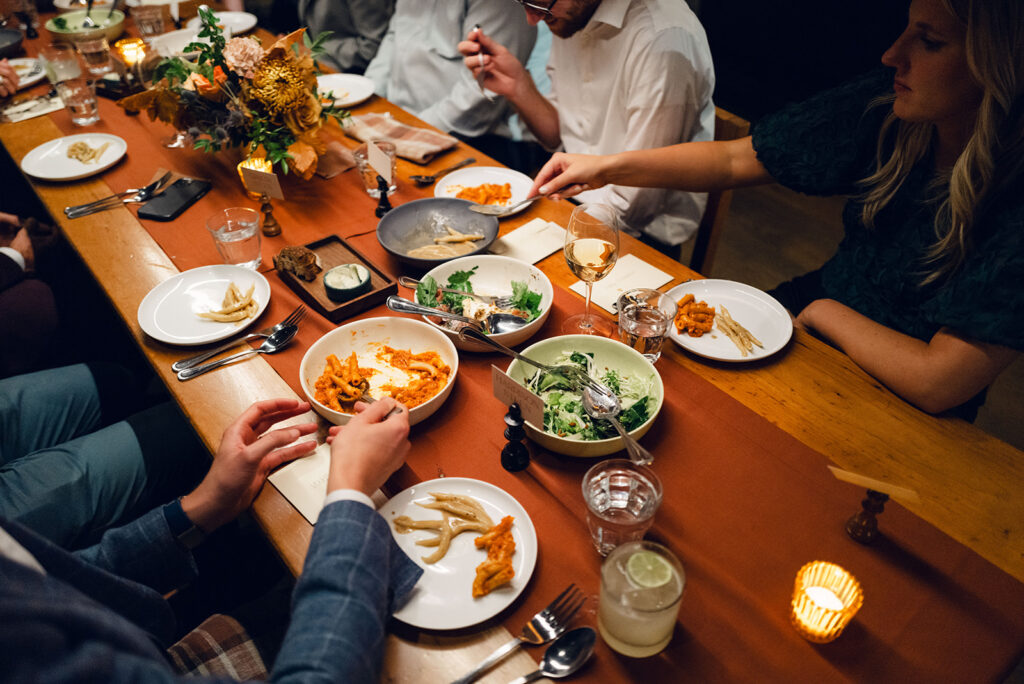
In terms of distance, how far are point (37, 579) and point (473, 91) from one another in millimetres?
2684

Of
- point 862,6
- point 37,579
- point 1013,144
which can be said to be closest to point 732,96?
point 862,6

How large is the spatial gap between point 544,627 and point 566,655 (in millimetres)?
54

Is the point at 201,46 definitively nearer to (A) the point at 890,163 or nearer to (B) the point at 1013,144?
(A) the point at 890,163

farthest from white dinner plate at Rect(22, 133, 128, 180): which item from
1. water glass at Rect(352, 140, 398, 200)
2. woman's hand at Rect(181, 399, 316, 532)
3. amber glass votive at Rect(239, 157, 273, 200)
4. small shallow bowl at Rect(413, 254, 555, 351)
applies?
woman's hand at Rect(181, 399, 316, 532)

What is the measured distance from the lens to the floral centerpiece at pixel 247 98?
6.55ft

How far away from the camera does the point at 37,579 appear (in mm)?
782

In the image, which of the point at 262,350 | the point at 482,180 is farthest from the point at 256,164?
the point at 262,350

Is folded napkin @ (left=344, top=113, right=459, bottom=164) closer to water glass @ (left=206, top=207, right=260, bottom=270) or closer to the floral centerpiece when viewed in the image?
the floral centerpiece

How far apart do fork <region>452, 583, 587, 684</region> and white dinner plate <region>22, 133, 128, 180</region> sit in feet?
7.67

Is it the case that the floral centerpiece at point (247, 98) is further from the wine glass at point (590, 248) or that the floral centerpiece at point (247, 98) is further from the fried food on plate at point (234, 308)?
the wine glass at point (590, 248)

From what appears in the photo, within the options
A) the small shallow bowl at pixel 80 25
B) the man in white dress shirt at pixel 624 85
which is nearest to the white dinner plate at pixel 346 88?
the man in white dress shirt at pixel 624 85

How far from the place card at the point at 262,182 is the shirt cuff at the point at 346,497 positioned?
1.25 m

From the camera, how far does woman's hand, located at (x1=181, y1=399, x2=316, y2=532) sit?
122 centimetres

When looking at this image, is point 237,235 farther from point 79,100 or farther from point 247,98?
point 79,100
